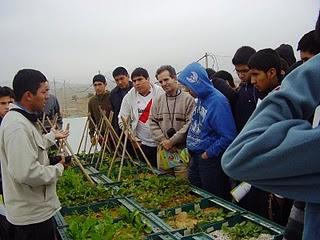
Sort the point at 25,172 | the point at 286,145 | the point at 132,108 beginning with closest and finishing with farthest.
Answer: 1. the point at 286,145
2. the point at 25,172
3. the point at 132,108

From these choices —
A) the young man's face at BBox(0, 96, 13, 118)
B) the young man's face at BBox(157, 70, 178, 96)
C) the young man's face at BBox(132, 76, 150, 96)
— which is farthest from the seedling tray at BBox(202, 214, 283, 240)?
the young man's face at BBox(132, 76, 150, 96)

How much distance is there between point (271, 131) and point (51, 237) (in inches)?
86.5

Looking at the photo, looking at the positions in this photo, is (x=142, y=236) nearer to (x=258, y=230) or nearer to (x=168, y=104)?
(x=258, y=230)

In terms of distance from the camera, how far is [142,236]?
2492 millimetres

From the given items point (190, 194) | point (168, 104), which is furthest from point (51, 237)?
point (168, 104)

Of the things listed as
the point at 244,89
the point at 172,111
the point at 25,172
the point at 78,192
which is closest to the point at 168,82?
the point at 172,111

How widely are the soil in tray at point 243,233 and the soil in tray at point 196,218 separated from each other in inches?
4.8

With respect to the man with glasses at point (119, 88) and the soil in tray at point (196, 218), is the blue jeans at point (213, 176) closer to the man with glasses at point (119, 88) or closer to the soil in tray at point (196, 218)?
the soil in tray at point (196, 218)

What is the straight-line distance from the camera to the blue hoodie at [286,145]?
2.14ft

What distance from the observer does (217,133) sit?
3240 mm

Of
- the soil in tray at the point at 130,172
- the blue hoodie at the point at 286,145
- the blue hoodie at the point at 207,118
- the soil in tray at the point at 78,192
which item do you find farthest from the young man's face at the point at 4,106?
the blue hoodie at the point at 286,145

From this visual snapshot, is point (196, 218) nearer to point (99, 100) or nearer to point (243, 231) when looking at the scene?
point (243, 231)

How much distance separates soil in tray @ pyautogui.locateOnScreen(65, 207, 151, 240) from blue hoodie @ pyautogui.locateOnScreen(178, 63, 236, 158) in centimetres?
94

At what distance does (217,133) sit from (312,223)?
255 centimetres
